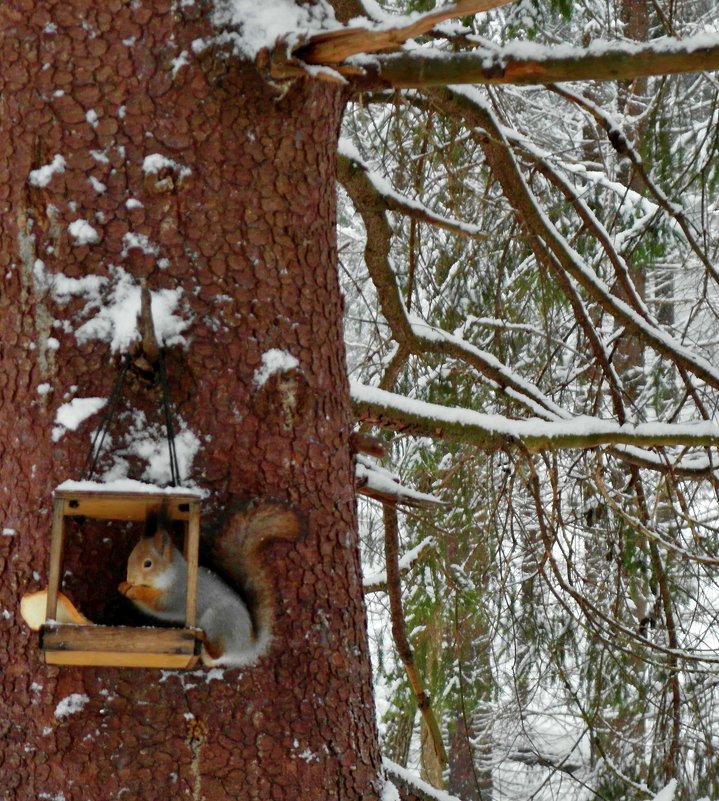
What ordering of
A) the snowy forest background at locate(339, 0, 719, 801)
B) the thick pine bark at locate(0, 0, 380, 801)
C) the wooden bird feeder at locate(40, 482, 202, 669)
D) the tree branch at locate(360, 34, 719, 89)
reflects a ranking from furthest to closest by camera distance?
the snowy forest background at locate(339, 0, 719, 801), the tree branch at locate(360, 34, 719, 89), the thick pine bark at locate(0, 0, 380, 801), the wooden bird feeder at locate(40, 482, 202, 669)

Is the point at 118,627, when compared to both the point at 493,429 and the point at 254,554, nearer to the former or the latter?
the point at 254,554

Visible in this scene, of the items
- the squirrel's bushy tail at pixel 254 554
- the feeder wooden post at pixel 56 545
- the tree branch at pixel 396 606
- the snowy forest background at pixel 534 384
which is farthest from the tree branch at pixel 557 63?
the tree branch at pixel 396 606

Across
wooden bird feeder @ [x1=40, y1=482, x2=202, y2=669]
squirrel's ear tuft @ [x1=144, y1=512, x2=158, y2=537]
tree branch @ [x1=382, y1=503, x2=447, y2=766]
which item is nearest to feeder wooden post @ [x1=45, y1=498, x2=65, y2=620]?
wooden bird feeder @ [x1=40, y1=482, x2=202, y2=669]

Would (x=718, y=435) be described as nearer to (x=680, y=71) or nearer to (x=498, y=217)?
(x=680, y=71)

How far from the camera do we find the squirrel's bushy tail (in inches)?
54.4

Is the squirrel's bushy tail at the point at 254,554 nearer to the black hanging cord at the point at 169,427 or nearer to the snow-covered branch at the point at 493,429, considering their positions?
the black hanging cord at the point at 169,427

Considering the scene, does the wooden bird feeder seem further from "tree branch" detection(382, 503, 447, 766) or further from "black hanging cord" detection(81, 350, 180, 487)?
"tree branch" detection(382, 503, 447, 766)

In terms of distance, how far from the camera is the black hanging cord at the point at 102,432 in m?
1.35

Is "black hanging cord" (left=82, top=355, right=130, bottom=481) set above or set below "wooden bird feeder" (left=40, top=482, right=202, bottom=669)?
above

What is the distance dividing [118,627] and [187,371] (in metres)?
0.36

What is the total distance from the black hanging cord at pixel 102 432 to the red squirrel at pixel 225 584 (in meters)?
0.10

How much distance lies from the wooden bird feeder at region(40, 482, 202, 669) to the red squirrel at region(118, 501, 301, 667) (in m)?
0.03

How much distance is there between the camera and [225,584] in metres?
1.38

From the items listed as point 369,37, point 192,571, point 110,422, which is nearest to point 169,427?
point 110,422
